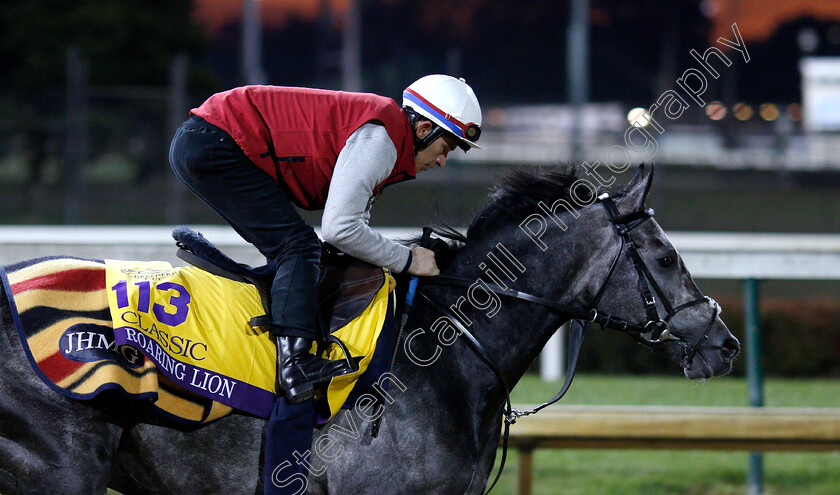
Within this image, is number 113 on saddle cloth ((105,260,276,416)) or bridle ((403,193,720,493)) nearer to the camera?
number 113 on saddle cloth ((105,260,276,416))

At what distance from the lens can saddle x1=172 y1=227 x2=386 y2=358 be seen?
2797 millimetres

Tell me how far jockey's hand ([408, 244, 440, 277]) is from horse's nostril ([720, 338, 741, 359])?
958mm

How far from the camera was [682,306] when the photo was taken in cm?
293

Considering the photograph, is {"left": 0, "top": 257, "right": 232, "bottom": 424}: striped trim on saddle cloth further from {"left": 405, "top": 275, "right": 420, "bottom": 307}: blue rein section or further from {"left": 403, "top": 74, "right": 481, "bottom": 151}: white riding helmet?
{"left": 403, "top": 74, "right": 481, "bottom": 151}: white riding helmet

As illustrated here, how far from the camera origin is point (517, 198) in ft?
10.2

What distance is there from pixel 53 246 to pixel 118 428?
8.35ft

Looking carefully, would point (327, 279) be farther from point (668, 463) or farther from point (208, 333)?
point (668, 463)

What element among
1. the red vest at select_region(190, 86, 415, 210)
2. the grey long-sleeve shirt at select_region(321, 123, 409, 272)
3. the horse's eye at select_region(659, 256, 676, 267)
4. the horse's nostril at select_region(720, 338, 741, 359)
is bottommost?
the horse's nostril at select_region(720, 338, 741, 359)

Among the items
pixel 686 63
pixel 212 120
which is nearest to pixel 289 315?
pixel 212 120

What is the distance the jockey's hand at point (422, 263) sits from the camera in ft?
9.54

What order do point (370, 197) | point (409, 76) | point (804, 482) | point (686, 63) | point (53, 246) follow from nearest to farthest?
point (370, 197) → point (53, 246) → point (804, 482) → point (409, 76) → point (686, 63)

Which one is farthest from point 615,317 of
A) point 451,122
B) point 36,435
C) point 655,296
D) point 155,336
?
point 36,435

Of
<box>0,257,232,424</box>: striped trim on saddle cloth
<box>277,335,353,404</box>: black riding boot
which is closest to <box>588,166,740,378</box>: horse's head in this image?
<box>277,335,353,404</box>: black riding boot

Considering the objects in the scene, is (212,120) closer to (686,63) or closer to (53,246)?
(53,246)
